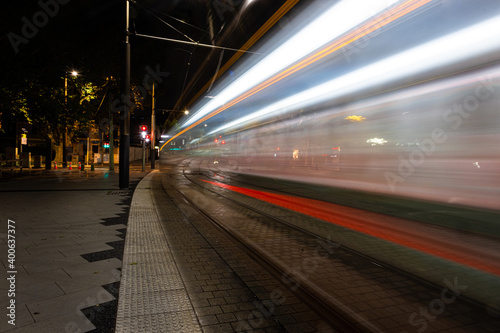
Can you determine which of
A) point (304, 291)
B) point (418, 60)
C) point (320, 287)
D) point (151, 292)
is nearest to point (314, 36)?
point (418, 60)

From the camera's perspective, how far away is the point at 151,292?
129 inches

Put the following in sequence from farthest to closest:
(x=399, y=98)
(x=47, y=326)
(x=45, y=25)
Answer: (x=45, y=25) → (x=399, y=98) → (x=47, y=326)

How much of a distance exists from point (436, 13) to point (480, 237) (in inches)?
188

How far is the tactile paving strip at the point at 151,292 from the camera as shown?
8.72ft

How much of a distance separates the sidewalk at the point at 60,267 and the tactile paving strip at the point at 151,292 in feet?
0.40

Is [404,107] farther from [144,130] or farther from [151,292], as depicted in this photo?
[144,130]

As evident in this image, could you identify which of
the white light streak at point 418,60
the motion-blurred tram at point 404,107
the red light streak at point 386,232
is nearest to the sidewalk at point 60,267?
the red light streak at point 386,232

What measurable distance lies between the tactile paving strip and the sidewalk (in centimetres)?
12

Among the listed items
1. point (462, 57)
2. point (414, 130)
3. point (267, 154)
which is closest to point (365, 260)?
point (414, 130)

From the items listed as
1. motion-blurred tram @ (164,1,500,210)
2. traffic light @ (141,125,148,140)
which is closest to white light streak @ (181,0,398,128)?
motion-blurred tram @ (164,1,500,210)

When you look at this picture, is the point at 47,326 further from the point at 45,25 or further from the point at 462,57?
the point at 45,25

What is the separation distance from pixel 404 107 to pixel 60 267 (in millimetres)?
7543

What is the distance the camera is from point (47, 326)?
256 cm

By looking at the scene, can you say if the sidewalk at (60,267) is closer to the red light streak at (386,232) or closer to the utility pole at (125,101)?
the utility pole at (125,101)
